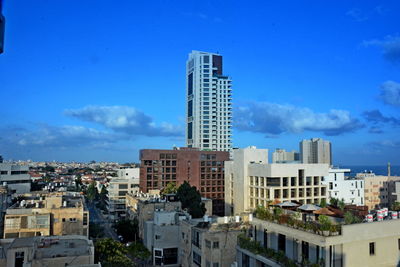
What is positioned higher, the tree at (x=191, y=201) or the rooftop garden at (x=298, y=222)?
the rooftop garden at (x=298, y=222)

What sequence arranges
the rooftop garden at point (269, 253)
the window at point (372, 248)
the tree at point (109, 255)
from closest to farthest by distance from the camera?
the rooftop garden at point (269, 253), the window at point (372, 248), the tree at point (109, 255)

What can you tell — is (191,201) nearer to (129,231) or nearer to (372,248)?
(129,231)

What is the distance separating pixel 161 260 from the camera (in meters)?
37.2

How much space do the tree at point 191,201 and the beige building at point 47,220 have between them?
17.5 metres

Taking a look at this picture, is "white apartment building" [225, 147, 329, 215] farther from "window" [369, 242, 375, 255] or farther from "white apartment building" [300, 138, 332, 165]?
"white apartment building" [300, 138, 332, 165]

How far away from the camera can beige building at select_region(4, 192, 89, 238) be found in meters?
34.3

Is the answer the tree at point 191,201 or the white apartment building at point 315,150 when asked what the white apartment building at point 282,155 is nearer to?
the white apartment building at point 315,150

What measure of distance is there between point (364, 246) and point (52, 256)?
708 inches

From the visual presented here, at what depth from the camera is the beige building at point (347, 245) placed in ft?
49.1

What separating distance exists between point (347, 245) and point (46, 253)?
18430 mm

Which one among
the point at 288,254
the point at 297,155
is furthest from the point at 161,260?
the point at 297,155

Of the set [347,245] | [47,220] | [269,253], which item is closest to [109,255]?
[47,220]

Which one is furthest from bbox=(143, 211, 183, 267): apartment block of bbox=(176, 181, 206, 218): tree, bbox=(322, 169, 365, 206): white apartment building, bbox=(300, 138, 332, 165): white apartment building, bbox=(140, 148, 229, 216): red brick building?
bbox=(300, 138, 332, 165): white apartment building

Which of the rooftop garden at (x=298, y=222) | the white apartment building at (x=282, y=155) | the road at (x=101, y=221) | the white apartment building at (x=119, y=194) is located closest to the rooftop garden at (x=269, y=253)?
the rooftop garden at (x=298, y=222)
